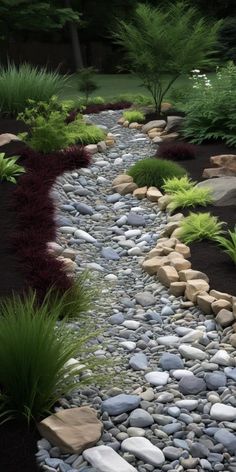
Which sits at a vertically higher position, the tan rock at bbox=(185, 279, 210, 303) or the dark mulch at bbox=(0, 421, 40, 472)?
the dark mulch at bbox=(0, 421, 40, 472)

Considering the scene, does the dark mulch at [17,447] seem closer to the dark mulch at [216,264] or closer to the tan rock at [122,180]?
the dark mulch at [216,264]

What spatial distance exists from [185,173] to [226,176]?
1.45 ft

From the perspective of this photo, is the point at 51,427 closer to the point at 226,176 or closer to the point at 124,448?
the point at 124,448

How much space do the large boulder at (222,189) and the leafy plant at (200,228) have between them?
699 mm

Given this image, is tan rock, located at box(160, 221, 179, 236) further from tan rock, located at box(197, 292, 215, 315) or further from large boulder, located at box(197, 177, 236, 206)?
tan rock, located at box(197, 292, 215, 315)

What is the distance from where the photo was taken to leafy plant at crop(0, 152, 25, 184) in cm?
656

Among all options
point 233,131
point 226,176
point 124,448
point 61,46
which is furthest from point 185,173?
point 61,46

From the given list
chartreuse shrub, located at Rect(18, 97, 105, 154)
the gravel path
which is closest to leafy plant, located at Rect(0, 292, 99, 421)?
the gravel path

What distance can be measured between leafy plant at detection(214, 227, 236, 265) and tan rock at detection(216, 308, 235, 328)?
74 centimetres

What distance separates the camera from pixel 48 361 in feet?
10.3

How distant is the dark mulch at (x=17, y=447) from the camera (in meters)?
2.85

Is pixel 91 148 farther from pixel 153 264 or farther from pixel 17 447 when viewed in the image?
pixel 17 447

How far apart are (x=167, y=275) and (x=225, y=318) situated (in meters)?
0.77

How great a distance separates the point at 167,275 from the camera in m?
4.90
